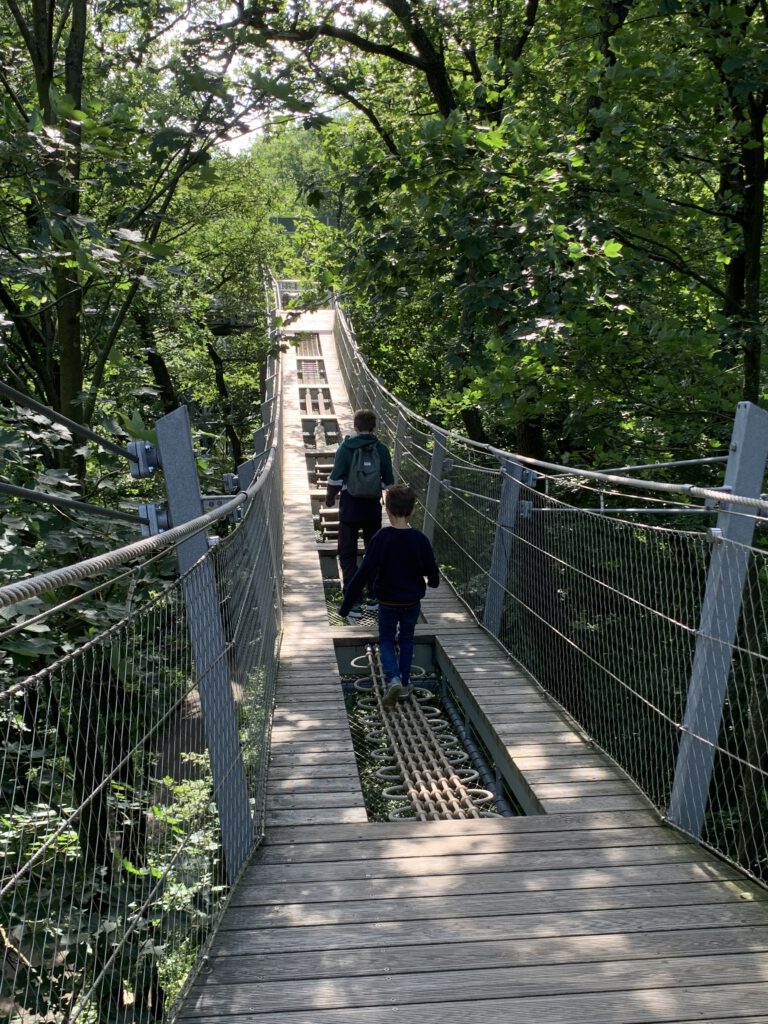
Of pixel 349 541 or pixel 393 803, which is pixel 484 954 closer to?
pixel 393 803

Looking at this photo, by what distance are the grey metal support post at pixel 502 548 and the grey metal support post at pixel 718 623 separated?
7.39 feet

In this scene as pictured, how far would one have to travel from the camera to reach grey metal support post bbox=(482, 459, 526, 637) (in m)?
5.82

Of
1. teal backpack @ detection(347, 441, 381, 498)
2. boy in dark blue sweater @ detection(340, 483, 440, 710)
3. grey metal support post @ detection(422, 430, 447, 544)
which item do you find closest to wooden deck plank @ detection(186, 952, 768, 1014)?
boy in dark blue sweater @ detection(340, 483, 440, 710)

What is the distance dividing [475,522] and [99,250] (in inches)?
142

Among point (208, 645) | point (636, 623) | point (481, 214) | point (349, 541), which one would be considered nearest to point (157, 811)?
point (208, 645)

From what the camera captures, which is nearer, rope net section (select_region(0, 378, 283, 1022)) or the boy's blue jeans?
rope net section (select_region(0, 378, 283, 1022))

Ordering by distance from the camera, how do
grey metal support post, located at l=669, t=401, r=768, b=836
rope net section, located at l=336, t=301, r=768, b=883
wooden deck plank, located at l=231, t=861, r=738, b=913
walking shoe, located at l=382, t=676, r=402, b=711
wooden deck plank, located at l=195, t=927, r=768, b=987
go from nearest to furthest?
wooden deck plank, located at l=195, t=927, r=768, b=987
wooden deck plank, located at l=231, t=861, r=738, b=913
grey metal support post, located at l=669, t=401, r=768, b=836
rope net section, located at l=336, t=301, r=768, b=883
walking shoe, located at l=382, t=676, r=402, b=711

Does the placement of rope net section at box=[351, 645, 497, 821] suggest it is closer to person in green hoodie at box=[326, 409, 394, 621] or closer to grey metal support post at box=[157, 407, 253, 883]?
person in green hoodie at box=[326, 409, 394, 621]

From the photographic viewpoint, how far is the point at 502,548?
6.19 m

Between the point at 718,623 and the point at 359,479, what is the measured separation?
360 centimetres

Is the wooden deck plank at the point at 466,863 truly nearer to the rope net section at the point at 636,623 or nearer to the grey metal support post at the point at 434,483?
the rope net section at the point at 636,623

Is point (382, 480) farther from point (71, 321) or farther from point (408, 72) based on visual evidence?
point (408, 72)

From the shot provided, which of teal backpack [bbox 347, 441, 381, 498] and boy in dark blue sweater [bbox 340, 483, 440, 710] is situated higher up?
teal backpack [bbox 347, 441, 381, 498]

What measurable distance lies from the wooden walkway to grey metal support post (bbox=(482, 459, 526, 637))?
1.64m
